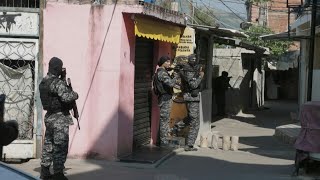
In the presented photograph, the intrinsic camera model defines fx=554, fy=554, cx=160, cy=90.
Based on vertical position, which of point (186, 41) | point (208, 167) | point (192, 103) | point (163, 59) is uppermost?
point (186, 41)

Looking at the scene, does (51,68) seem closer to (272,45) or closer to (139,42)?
(139,42)

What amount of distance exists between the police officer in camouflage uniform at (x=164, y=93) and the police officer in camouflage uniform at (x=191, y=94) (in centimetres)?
33

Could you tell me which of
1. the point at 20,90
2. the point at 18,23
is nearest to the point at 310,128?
the point at 20,90

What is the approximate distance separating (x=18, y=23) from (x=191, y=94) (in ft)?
12.4

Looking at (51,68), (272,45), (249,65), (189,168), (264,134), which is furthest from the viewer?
(272,45)

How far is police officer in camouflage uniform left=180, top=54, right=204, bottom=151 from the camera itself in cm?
1124

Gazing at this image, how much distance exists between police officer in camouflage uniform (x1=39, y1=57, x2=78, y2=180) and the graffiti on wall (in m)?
2.11

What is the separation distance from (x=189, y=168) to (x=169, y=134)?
220 cm

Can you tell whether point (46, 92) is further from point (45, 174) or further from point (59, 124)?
point (45, 174)

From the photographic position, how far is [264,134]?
15539 millimetres

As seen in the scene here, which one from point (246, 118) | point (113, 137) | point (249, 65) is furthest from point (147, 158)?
point (249, 65)

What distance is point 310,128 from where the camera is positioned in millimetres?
8328

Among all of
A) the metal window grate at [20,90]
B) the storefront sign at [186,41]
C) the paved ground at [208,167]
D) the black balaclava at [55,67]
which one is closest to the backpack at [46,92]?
the black balaclava at [55,67]

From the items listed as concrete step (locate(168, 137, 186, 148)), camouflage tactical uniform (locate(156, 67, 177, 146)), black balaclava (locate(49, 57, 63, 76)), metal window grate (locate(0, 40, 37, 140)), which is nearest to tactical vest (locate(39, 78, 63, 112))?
black balaclava (locate(49, 57, 63, 76))
